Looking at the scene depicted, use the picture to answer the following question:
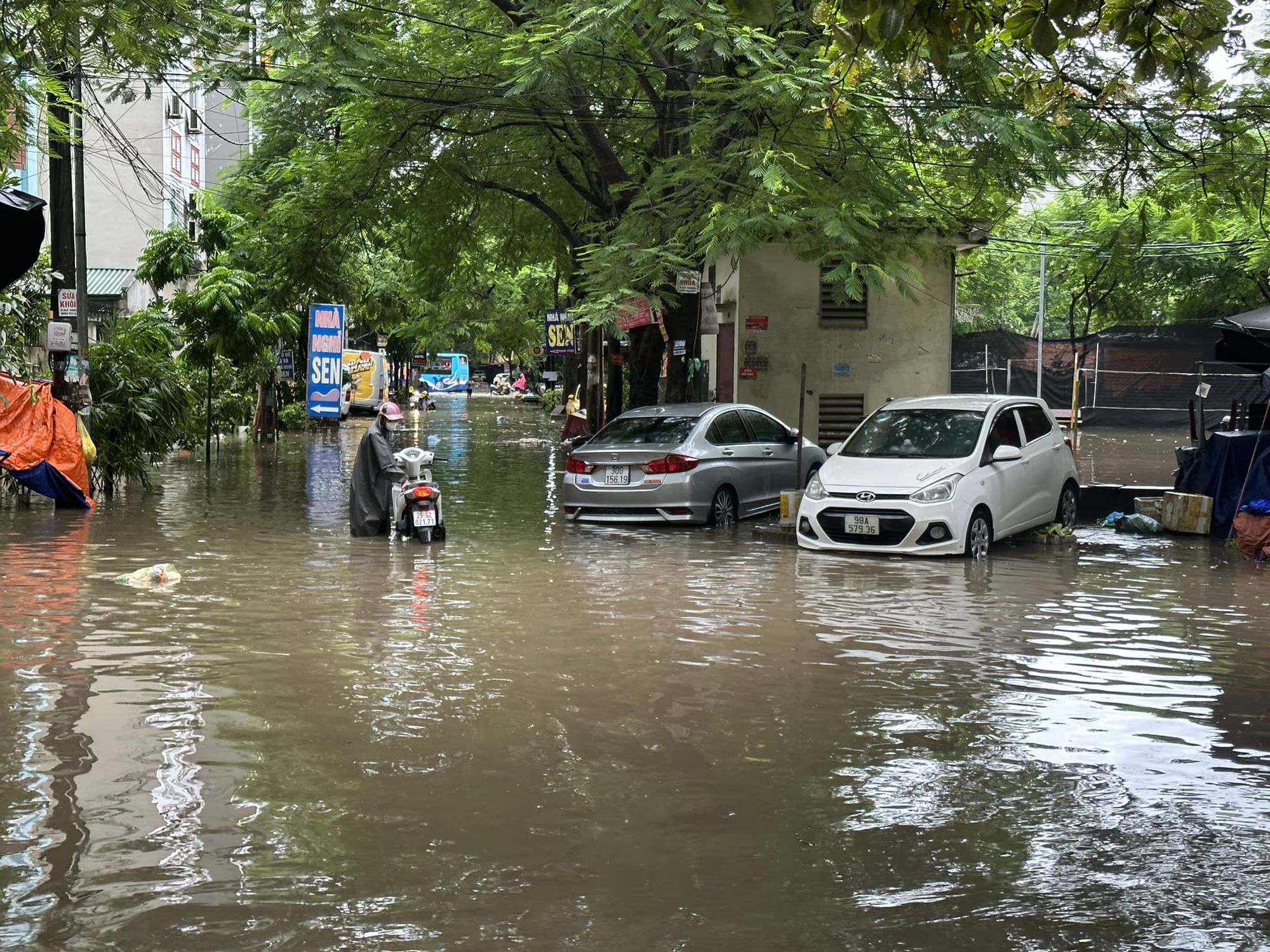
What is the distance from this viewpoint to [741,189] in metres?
17.8

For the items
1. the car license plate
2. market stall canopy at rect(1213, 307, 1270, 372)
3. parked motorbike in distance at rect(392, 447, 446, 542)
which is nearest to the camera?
the car license plate

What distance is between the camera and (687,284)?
2161cm

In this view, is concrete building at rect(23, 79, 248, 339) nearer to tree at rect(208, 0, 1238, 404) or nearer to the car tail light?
tree at rect(208, 0, 1238, 404)

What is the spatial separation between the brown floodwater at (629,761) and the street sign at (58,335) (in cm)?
607

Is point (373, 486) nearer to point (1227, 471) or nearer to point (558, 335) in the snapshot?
point (1227, 471)

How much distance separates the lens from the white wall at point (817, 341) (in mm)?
28531

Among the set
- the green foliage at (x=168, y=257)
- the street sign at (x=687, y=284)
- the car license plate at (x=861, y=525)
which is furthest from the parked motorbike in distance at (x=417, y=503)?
the green foliage at (x=168, y=257)

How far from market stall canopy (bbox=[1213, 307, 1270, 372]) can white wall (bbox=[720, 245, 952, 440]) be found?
29.5 feet

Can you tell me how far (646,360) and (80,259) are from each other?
988 centimetres

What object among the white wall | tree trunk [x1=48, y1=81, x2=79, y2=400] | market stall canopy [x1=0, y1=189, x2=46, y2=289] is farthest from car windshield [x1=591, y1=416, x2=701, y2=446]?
the white wall

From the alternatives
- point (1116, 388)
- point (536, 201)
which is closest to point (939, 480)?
point (536, 201)

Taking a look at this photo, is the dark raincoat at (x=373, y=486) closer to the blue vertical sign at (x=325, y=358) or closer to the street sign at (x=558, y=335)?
the blue vertical sign at (x=325, y=358)

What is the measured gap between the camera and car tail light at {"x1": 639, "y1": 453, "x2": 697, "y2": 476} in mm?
18016

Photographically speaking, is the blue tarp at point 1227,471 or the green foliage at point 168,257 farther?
the green foliage at point 168,257
